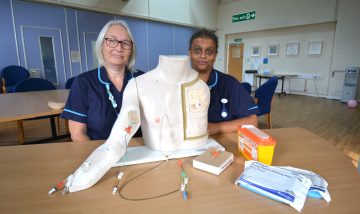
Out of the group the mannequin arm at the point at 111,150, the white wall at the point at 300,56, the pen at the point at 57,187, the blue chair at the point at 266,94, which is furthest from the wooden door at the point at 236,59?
the pen at the point at 57,187

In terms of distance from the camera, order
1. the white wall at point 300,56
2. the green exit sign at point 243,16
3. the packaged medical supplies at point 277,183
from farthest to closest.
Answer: the green exit sign at point 243,16 < the white wall at point 300,56 < the packaged medical supplies at point 277,183

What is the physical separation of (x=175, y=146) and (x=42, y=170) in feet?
1.71

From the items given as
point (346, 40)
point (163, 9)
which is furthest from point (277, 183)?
point (163, 9)

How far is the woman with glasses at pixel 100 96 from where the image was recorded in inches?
51.6

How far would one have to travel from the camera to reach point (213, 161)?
32.3 inches

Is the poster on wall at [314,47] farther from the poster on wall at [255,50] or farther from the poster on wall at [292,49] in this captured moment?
the poster on wall at [255,50]

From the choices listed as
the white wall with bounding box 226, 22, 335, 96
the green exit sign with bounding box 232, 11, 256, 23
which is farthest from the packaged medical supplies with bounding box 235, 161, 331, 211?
the green exit sign with bounding box 232, 11, 256, 23

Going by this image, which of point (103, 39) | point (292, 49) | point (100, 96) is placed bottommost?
point (100, 96)

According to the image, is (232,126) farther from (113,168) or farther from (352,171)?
(113,168)

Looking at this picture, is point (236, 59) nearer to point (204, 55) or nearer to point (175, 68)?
point (204, 55)

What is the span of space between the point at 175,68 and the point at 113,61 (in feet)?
2.04

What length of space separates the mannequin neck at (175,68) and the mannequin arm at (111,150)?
5.5 inches

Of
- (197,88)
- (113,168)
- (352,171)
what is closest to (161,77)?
(197,88)

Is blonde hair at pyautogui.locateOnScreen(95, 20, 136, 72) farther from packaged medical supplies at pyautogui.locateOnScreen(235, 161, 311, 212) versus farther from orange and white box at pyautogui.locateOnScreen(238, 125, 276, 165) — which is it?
packaged medical supplies at pyautogui.locateOnScreen(235, 161, 311, 212)
